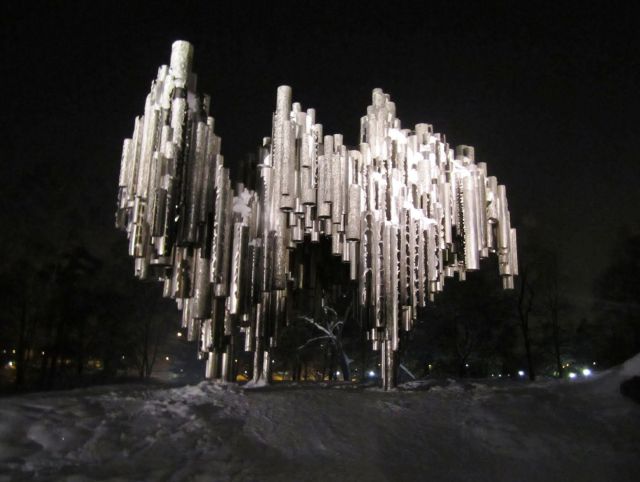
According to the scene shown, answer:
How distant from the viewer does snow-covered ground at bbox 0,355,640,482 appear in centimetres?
458

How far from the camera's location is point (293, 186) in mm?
8875

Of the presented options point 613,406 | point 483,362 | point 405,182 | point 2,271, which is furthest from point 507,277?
point 2,271

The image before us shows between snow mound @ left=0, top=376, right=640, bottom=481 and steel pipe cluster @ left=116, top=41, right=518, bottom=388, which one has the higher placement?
steel pipe cluster @ left=116, top=41, right=518, bottom=388

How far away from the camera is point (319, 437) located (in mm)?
5504

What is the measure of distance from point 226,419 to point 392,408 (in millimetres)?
2136

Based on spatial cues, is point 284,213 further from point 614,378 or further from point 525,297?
point 525,297

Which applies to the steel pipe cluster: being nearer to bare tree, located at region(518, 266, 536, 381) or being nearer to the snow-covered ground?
the snow-covered ground

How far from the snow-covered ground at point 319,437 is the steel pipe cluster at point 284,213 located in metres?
2.28

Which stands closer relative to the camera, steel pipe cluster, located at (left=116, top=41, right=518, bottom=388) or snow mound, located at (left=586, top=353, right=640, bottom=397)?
snow mound, located at (left=586, top=353, right=640, bottom=397)

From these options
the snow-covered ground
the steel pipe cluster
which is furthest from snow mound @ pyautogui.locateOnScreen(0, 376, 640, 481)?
the steel pipe cluster

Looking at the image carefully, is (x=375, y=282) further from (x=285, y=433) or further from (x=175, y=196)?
(x=285, y=433)

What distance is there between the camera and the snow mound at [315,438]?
4578 millimetres

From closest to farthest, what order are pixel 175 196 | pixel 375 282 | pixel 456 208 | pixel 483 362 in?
pixel 175 196 < pixel 375 282 < pixel 456 208 < pixel 483 362

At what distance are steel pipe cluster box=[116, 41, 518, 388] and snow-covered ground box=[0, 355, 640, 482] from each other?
2278 millimetres
